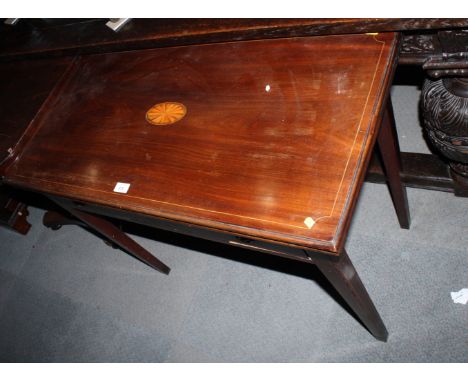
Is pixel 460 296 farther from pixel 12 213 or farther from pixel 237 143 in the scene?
pixel 12 213

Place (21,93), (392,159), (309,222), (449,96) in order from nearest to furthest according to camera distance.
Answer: (309,222), (449,96), (392,159), (21,93)

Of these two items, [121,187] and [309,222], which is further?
[121,187]

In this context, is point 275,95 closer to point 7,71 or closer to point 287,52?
point 287,52

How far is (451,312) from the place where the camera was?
155 cm

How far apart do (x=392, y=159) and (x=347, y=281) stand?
2.01 feet

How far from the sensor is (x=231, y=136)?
3.86 ft

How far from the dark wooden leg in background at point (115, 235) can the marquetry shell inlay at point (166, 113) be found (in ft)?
1.72

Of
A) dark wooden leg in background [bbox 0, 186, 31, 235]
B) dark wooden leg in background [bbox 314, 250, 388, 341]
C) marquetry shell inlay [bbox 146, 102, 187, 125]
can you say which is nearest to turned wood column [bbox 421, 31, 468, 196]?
dark wooden leg in background [bbox 314, 250, 388, 341]

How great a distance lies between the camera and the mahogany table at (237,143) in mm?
981

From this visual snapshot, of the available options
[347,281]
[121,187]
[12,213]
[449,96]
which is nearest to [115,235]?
[121,187]

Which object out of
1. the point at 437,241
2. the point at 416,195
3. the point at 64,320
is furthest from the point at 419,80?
the point at 64,320

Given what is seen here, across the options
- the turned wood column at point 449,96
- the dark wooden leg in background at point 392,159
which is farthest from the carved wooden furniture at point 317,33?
the dark wooden leg in background at point 392,159

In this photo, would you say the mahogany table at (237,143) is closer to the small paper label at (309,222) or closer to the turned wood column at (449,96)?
the small paper label at (309,222)

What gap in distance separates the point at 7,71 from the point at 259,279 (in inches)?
66.1
